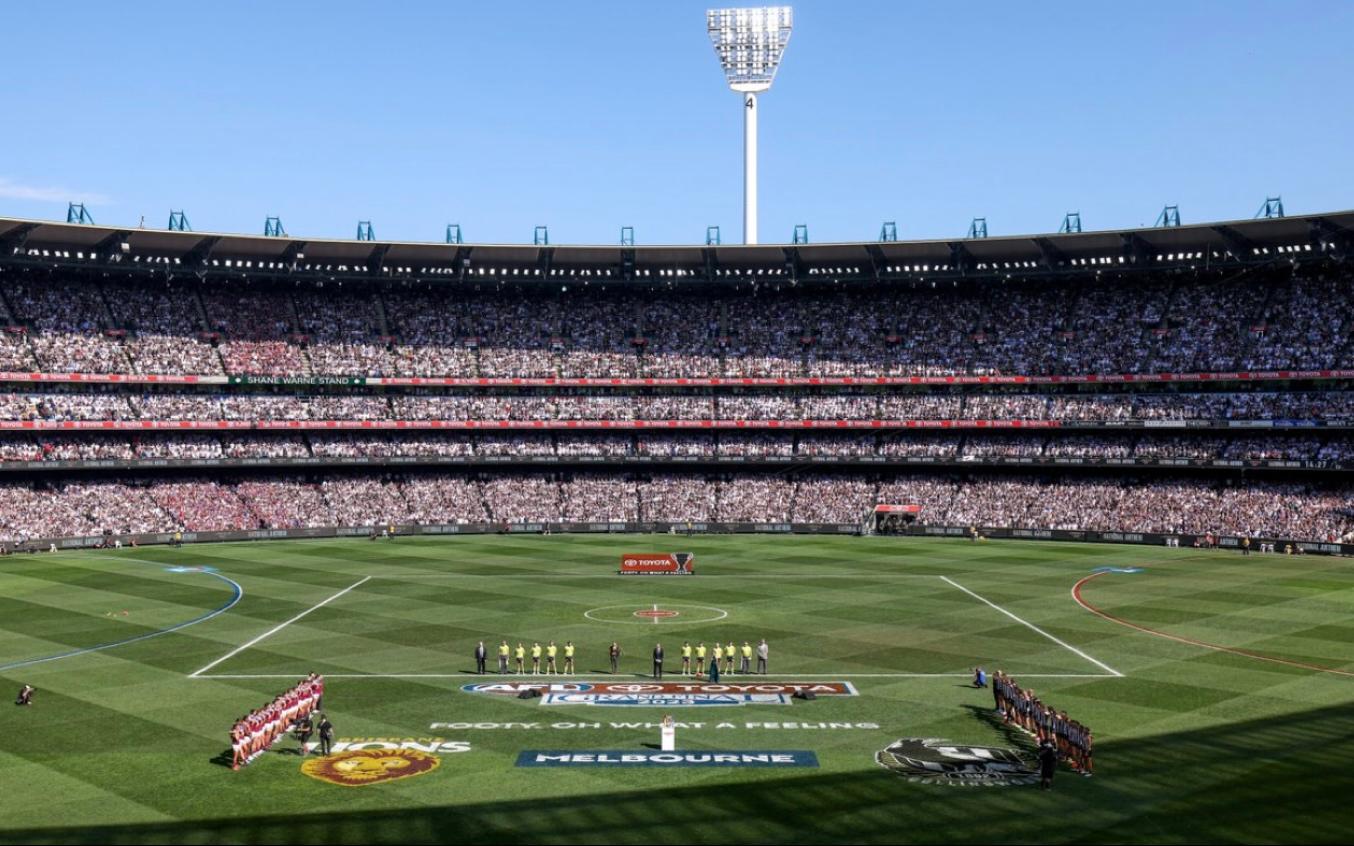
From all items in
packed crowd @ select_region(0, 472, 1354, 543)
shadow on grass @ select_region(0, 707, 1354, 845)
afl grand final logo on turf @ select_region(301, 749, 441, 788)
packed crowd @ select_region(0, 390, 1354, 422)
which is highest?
packed crowd @ select_region(0, 390, 1354, 422)

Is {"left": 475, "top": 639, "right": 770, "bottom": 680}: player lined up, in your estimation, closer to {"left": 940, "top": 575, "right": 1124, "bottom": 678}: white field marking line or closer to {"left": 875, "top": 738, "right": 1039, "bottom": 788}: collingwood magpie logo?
{"left": 875, "top": 738, "right": 1039, "bottom": 788}: collingwood magpie logo

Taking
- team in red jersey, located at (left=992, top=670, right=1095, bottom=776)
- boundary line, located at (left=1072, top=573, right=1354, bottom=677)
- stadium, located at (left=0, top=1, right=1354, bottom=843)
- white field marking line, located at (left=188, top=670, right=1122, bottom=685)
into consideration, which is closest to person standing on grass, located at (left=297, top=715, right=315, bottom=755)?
stadium, located at (left=0, top=1, right=1354, bottom=843)

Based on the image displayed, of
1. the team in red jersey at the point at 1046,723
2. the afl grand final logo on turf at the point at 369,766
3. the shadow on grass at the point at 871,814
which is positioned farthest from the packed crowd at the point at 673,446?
the afl grand final logo on turf at the point at 369,766

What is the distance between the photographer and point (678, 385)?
102938 mm

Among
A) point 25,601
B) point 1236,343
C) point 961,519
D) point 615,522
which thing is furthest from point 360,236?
point 1236,343

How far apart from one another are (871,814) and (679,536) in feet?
223

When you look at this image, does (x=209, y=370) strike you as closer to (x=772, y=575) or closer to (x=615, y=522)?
(x=615, y=522)

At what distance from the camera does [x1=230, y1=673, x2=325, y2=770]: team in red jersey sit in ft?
99.8

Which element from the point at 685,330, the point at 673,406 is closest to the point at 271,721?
the point at 673,406

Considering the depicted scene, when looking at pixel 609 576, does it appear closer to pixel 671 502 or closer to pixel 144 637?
pixel 144 637

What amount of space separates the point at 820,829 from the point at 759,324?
3325 inches

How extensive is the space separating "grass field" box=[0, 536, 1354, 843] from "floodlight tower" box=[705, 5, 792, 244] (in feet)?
180

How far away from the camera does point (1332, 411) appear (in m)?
83.0

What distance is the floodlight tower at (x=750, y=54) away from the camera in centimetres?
11625
